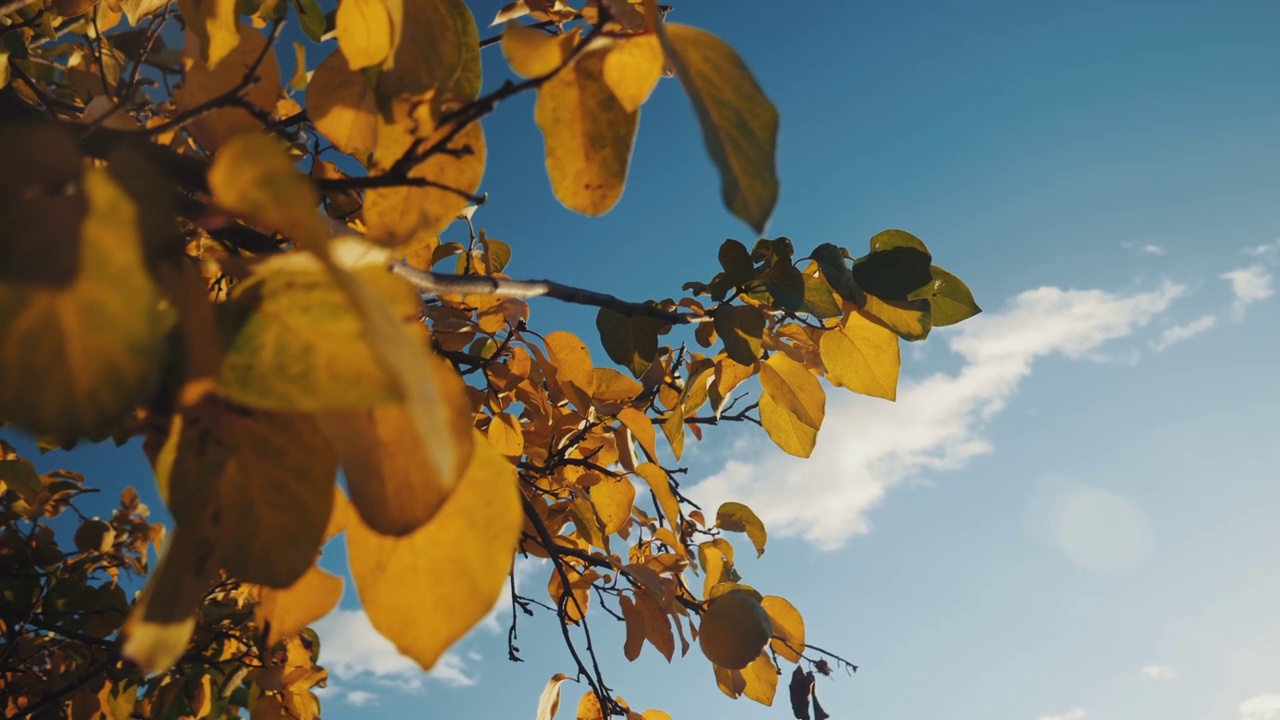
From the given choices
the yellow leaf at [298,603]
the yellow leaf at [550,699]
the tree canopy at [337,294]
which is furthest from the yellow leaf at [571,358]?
the yellow leaf at [298,603]

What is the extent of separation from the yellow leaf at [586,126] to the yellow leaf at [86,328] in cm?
25

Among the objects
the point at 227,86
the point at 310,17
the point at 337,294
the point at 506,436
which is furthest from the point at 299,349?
the point at 310,17

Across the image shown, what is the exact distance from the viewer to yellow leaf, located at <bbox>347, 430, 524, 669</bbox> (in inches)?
11.0

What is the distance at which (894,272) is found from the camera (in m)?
0.87

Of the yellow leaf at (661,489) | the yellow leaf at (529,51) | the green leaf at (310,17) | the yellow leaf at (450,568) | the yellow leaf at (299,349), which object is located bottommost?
the yellow leaf at (450,568)

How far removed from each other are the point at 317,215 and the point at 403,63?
9.9 inches

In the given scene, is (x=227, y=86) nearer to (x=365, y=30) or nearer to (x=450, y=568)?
(x=365, y=30)

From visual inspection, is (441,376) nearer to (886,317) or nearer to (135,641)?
(135,641)

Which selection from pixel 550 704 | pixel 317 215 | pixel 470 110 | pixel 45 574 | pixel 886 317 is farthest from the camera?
pixel 45 574

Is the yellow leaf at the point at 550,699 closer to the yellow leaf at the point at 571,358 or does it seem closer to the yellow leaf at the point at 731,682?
the yellow leaf at the point at 731,682

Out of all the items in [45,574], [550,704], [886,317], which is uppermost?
[886,317]

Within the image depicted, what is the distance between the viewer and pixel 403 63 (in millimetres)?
409

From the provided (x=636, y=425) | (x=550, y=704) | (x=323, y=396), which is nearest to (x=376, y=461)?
(x=323, y=396)

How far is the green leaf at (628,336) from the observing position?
102 cm
